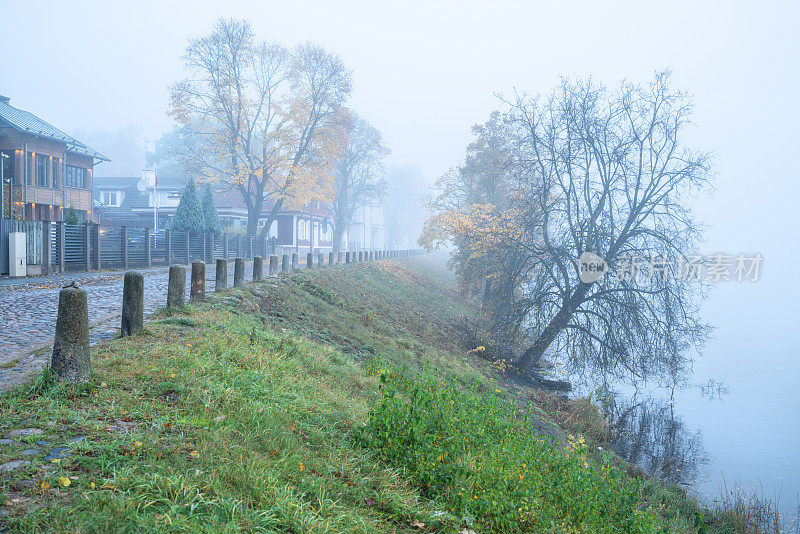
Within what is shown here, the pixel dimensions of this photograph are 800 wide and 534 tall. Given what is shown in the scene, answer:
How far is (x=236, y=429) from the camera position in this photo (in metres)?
4.19

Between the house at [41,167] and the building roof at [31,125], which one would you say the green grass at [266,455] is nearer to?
the house at [41,167]

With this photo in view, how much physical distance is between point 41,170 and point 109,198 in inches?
1001

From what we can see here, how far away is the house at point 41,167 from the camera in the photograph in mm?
28969

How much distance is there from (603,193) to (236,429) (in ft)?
44.0

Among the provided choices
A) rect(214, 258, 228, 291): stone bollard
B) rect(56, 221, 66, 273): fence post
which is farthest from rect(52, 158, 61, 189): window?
rect(214, 258, 228, 291): stone bollard

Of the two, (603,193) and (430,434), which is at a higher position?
(603,193)

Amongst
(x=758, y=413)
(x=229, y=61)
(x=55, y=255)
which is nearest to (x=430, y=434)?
(x=758, y=413)

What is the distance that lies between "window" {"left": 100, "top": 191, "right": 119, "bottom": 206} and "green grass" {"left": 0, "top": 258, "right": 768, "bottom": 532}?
54.2 meters

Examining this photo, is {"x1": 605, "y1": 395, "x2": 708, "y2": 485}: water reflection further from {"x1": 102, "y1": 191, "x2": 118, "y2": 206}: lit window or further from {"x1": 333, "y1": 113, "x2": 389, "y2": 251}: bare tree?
{"x1": 102, "y1": 191, "x2": 118, "y2": 206}: lit window

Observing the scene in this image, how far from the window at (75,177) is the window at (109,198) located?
20.4 meters

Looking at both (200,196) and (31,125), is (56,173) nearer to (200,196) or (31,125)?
(31,125)

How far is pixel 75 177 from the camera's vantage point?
34719mm

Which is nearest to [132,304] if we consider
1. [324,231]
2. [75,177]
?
[75,177]

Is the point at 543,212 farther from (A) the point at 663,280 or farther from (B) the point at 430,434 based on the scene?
(B) the point at 430,434
